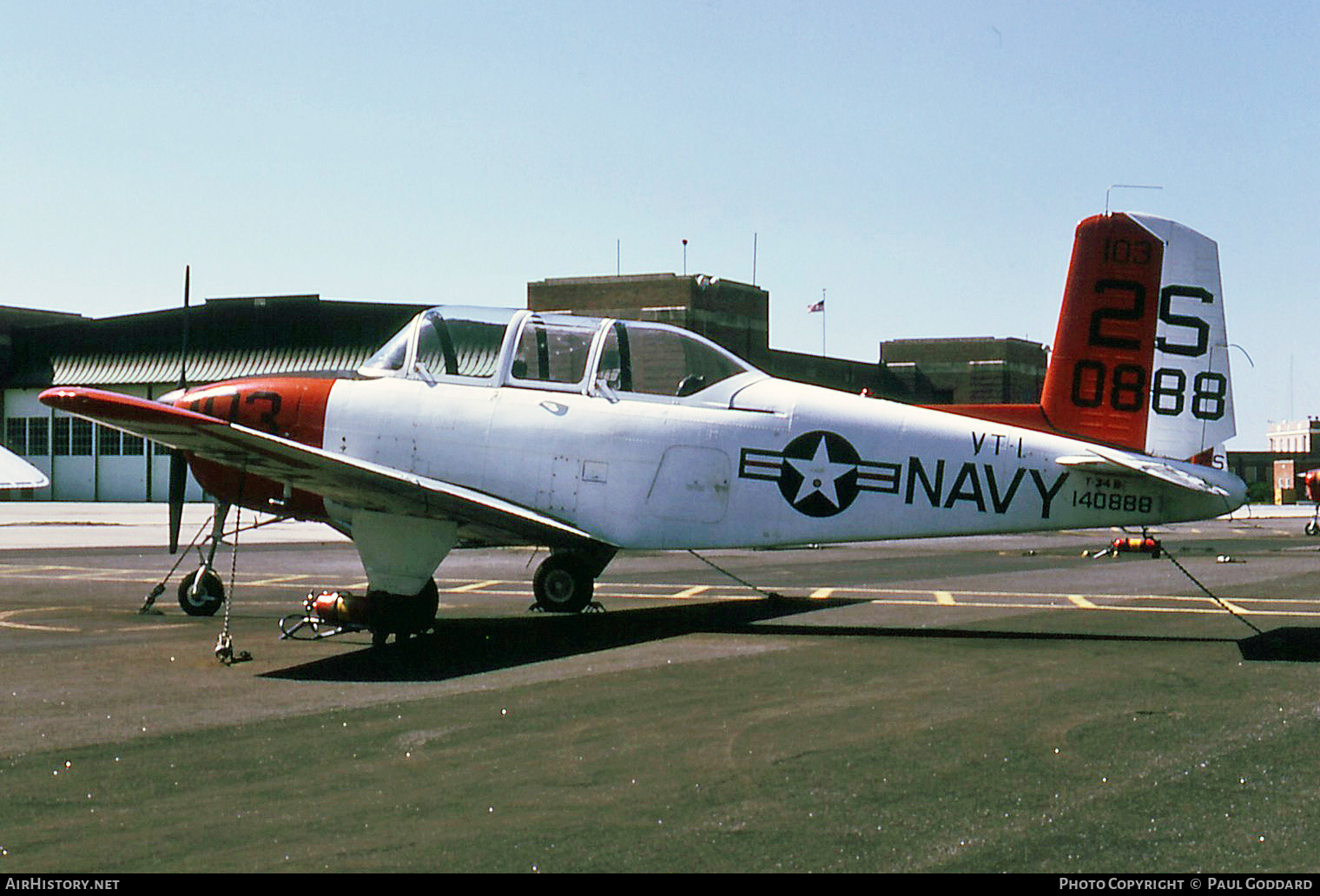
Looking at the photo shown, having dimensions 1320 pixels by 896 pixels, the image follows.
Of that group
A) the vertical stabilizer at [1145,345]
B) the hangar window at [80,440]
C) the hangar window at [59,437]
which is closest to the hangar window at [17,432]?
the hangar window at [59,437]

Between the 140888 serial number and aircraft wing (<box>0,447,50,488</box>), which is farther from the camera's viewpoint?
the 140888 serial number

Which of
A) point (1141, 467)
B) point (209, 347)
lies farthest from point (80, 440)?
point (1141, 467)

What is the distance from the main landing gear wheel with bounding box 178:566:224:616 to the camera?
1424cm

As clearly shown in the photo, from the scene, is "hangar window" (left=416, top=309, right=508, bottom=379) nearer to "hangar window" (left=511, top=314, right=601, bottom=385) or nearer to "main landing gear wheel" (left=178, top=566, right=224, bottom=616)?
"hangar window" (left=511, top=314, right=601, bottom=385)

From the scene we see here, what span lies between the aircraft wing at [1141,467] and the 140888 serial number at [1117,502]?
23 centimetres

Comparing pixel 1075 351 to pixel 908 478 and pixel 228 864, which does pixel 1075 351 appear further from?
pixel 228 864

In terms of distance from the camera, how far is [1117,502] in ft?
40.0

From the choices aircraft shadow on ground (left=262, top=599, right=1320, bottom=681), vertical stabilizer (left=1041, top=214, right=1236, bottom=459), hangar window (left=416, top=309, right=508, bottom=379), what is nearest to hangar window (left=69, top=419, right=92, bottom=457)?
aircraft shadow on ground (left=262, top=599, right=1320, bottom=681)

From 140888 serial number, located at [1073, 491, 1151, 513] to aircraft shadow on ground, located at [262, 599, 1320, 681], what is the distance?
4.02 ft

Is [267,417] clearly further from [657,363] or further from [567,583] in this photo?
[657,363]

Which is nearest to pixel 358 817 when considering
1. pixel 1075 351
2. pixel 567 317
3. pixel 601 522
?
pixel 601 522

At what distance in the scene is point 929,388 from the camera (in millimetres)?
99188

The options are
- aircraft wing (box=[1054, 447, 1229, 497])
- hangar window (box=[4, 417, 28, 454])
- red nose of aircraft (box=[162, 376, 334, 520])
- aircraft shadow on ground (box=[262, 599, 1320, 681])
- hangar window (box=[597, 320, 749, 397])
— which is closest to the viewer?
aircraft shadow on ground (box=[262, 599, 1320, 681])

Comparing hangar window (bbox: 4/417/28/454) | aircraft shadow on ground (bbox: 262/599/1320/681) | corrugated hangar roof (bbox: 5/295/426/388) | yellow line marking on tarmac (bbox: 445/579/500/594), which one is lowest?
yellow line marking on tarmac (bbox: 445/579/500/594)
